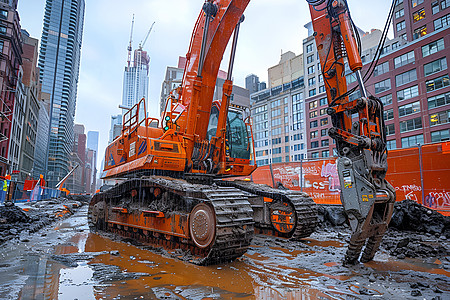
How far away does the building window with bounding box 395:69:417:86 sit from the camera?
44406 mm

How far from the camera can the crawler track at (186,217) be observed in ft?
14.6

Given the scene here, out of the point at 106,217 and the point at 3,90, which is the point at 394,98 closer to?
the point at 106,217

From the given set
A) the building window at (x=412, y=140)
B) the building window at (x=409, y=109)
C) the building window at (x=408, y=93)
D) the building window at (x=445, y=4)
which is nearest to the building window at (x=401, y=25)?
the building window at (x=445, y=4)

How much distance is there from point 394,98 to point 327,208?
44.8m

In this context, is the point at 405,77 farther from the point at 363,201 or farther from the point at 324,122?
the point at 363,201

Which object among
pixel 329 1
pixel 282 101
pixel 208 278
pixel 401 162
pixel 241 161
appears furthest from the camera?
pixel 282 101

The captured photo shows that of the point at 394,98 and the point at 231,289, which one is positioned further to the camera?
the point at 394,98

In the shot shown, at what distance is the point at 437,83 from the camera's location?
136ft

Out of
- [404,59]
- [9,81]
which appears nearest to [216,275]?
[9,81]

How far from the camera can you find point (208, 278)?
12.9 ft

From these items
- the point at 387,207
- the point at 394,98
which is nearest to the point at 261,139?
the point at 394,98

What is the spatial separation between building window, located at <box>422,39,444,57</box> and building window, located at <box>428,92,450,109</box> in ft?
22.1

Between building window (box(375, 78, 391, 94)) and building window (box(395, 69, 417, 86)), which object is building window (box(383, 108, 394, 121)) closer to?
building window (box(375, 78, 391, 94))

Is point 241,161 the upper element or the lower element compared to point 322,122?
Answer: lower
